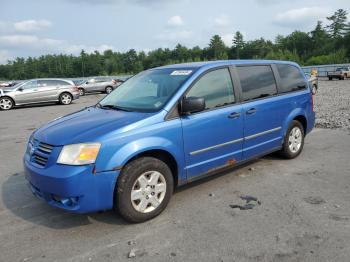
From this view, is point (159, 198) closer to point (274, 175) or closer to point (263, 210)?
point (263, 210)

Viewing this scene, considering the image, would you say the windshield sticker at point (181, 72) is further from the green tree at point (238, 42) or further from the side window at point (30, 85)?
the green tree at point (238, 42)

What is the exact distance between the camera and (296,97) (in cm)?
592

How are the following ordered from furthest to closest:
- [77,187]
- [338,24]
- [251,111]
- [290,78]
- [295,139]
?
[338,24], [295,139], [290,78], [251,111], [77,187]

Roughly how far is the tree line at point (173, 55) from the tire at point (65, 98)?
79979 millimetres

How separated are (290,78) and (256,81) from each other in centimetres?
105

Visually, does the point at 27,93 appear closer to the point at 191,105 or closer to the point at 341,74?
the point at 191,105

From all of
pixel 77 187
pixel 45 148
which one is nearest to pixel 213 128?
pixel 77 187

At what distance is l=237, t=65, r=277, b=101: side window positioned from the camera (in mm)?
5062

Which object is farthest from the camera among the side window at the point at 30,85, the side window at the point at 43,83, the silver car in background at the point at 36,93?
the side window at the point at 43,83

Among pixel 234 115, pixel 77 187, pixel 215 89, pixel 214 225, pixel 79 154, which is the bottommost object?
pixel 214 225

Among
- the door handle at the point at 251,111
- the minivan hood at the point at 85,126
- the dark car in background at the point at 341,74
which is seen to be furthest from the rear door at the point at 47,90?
the dark car in background at the point at 341,74

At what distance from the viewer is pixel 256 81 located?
5.29 meters

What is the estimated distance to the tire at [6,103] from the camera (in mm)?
17938

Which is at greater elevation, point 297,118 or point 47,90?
point 47,90
